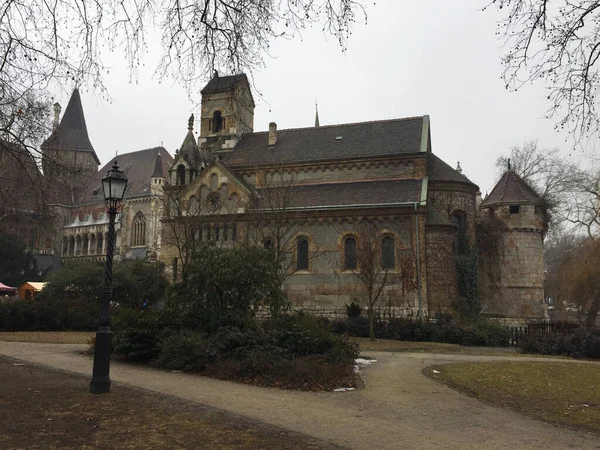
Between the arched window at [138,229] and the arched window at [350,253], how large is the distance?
36.9m

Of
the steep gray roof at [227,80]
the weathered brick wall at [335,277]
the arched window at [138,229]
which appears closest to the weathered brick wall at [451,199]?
the weathered brick wall at [335,277]

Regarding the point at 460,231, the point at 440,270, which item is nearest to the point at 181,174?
the point at 440,270

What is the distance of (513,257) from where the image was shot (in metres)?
31.6

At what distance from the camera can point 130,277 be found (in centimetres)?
2734

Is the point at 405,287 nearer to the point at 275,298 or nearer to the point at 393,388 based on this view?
the point at 275,298

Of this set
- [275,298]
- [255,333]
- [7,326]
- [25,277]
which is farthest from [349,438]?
[25,277]

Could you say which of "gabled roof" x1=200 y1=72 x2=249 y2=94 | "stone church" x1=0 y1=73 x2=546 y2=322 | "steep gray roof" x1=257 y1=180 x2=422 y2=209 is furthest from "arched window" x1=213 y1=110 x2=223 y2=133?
"gabled roof" x1=200 y1=72 x2=249 y2=94

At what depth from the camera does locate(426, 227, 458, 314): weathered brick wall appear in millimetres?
26578

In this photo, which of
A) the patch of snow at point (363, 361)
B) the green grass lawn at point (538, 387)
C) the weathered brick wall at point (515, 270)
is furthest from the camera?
the weathered brick wall at point (515, 270)

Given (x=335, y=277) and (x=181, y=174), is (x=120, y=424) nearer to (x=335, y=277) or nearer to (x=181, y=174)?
(x=335, y=277)

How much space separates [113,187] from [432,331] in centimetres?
1691

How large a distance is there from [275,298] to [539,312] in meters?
24.2

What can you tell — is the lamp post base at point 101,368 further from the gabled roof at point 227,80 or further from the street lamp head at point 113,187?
the gabled roof at point 227,80

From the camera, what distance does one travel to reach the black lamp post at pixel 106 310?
8.16m
